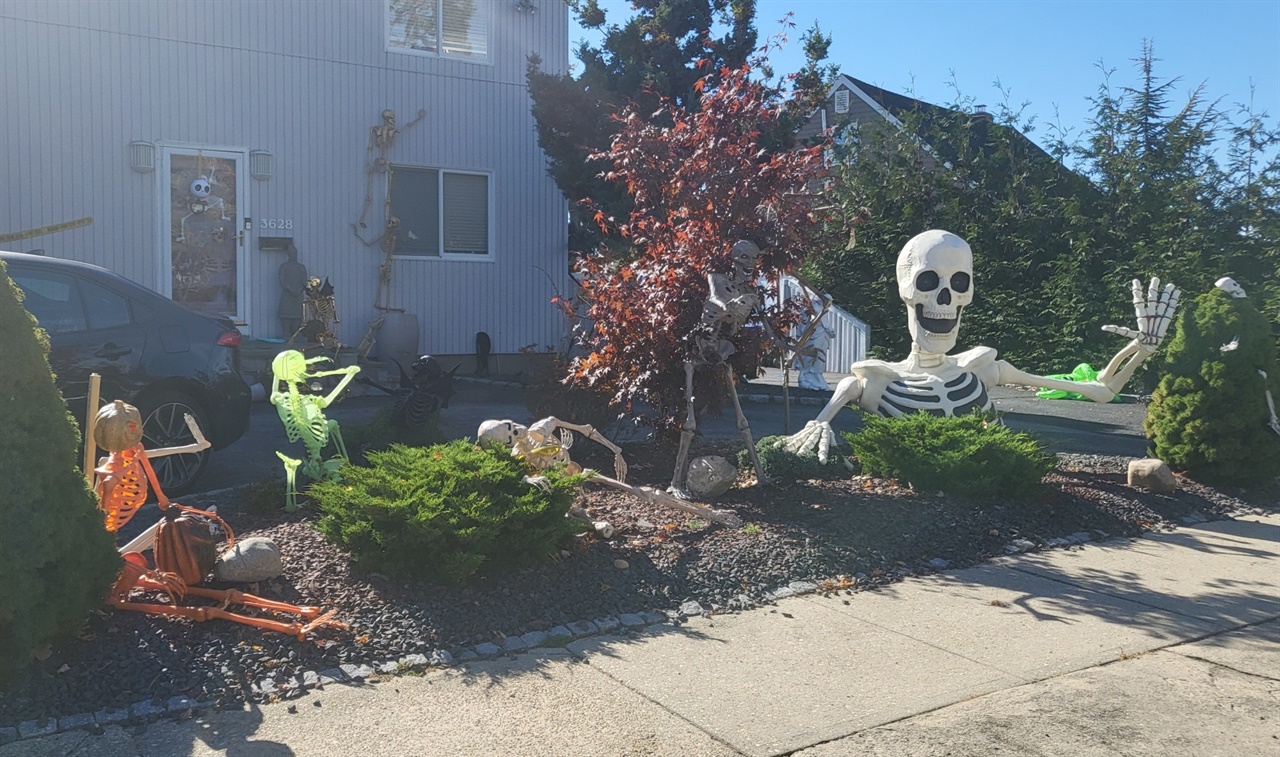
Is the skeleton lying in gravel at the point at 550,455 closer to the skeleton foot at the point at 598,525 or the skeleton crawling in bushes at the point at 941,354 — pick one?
the skeleton foot at the point at 598,525

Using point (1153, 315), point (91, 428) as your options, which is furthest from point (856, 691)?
point (1153, 315)

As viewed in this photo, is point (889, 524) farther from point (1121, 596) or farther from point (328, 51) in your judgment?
point (328, 51)

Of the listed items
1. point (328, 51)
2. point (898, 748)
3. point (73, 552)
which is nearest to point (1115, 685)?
point (898, 748)

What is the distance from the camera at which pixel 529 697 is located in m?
4.25

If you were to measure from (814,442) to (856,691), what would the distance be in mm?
3482

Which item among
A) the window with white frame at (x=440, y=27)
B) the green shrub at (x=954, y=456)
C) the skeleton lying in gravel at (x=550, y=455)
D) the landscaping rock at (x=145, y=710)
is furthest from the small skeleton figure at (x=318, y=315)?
the landscaping rock at (x=145, y=710)

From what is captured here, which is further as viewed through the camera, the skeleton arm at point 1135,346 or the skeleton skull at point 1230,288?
the skeleton skull at point 1230,288

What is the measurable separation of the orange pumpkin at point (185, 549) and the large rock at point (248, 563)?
0.27 feet

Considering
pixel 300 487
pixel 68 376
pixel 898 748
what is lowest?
pixel 898 748

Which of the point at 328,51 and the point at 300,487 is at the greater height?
the point at 328,51

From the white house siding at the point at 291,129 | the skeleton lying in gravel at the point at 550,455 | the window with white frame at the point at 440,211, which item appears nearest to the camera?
the skeleton lying in gravel at the point at 550,455

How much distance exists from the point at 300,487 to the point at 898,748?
4216 millimetres

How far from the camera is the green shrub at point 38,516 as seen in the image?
3824 mm

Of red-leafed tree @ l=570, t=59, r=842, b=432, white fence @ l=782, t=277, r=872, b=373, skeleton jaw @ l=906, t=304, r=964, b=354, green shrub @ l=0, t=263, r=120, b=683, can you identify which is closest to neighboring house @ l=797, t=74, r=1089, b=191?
white fence @ l=782, t=277, r=872, b=373
